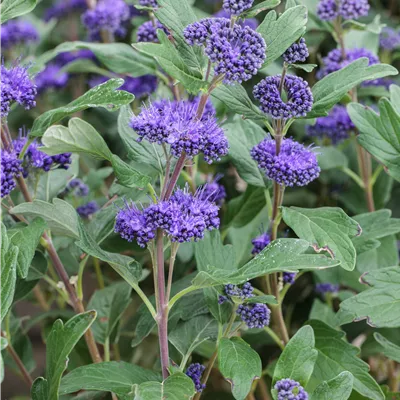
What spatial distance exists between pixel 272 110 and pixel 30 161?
34cm

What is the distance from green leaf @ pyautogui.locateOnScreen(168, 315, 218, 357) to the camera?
0.87 m

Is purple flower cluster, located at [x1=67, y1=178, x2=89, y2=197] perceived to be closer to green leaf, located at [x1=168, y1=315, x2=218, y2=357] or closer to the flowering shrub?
the flowering shrub

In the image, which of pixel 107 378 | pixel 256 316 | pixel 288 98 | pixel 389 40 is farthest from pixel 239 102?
pixel 389 40

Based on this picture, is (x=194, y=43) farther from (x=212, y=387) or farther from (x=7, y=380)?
(x=7, y=380)

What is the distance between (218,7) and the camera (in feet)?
6.05

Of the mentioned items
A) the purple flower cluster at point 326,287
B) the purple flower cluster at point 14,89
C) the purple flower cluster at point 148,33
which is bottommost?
the purple flower cluster at point 326,287

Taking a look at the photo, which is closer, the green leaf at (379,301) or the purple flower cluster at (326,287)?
the green leaf at (379,301)

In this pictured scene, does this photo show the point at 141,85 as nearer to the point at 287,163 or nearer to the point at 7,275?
the point at 287,163

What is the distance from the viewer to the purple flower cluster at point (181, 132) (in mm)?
729

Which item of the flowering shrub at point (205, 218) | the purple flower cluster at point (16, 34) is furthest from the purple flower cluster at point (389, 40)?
the purple flower cluster at point (16, 34)

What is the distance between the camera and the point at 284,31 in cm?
74

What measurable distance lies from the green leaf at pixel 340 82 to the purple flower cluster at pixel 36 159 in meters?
0.35

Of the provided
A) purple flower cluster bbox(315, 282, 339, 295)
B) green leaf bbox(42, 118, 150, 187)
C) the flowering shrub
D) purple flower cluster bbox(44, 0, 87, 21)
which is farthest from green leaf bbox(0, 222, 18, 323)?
purple flower cluster bbox(44, 0, 87, 21)

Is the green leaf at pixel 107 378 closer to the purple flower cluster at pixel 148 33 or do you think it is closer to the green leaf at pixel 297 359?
the green leaf at pixel 297 359
